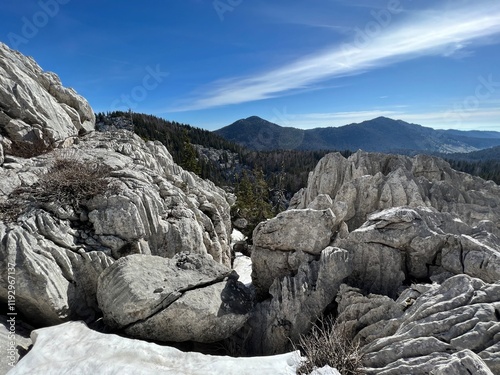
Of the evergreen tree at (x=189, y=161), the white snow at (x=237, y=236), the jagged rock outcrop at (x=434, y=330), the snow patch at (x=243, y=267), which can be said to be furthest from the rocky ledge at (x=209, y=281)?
the evergreen tree at (x=189, y=161)

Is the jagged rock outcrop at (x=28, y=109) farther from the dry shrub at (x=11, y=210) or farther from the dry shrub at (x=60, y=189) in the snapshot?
the dry shrub at (x=11, y=210)

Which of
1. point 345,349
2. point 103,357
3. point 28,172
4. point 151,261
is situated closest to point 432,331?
point 345,349

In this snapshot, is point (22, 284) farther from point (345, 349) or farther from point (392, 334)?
point (392, 334)

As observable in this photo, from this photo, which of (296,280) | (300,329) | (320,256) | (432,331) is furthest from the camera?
(320,256)

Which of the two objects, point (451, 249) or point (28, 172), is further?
point (28, 172)

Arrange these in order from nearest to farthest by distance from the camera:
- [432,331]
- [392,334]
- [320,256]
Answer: [432,331] → [392,334] → [320,256]

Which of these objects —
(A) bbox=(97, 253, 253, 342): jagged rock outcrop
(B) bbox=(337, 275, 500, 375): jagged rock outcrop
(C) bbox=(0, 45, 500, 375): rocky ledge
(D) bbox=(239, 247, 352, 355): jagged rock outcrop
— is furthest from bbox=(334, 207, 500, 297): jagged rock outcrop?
(A) bbox=(97, 253, 253, 342): jagged rock outcrop

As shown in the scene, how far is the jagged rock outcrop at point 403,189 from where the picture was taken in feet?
92.5

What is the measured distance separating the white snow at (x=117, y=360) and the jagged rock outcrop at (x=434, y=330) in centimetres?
228

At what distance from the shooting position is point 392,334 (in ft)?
32.9

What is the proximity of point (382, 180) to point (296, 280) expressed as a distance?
2033cm

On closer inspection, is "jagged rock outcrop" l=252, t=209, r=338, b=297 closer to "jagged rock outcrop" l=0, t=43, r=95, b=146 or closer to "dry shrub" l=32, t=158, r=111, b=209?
"dry shrub" l=32, t=158, r=111, b=209

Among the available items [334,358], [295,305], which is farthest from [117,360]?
[295,305]

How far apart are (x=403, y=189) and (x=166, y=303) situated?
86.7ft
